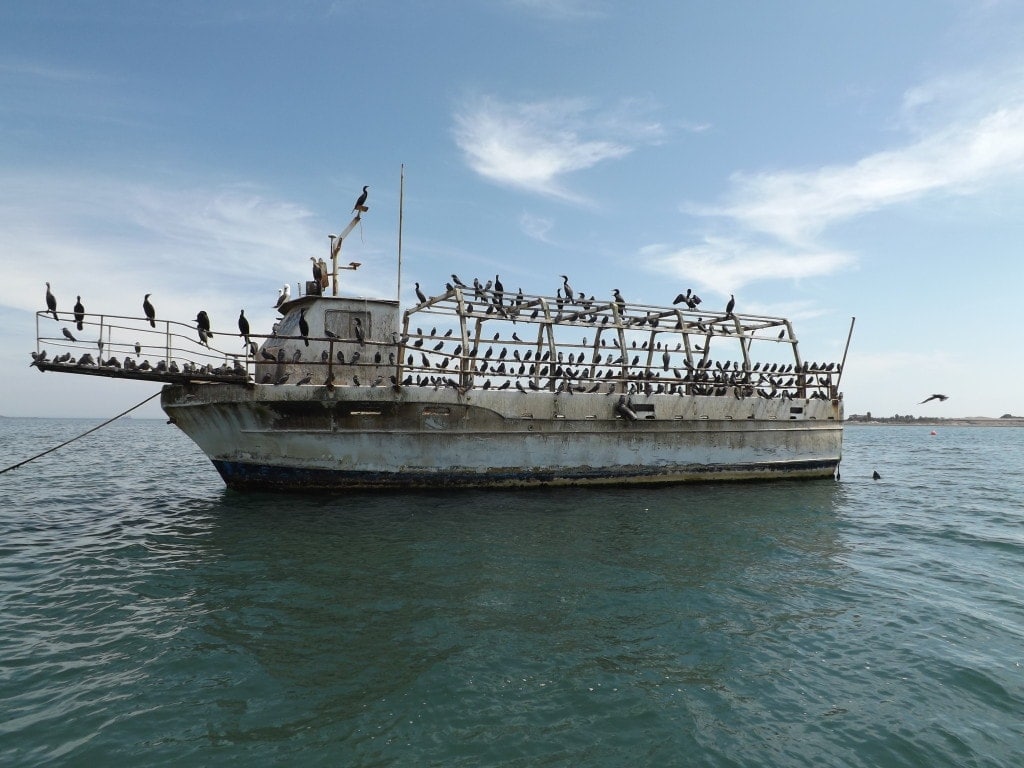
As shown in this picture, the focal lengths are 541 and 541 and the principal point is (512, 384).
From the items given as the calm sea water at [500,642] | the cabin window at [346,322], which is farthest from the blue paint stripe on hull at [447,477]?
the cabin window at [346,322]

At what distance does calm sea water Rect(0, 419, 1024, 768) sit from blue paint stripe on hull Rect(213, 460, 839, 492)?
1.89m

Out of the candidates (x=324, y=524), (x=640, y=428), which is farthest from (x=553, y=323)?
(x=324, y=524)

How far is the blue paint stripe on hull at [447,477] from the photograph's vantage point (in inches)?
551

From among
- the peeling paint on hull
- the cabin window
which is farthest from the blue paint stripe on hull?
the cabin window

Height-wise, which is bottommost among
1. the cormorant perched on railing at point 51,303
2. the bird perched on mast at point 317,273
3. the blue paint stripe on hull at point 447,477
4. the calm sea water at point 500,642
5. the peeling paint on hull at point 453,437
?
the calm sea water at point 500,642

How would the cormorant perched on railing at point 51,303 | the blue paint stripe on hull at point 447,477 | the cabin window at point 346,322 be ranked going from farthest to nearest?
the cabin window at point 346,322 → the blue paint stripe on hull at point 447,477 → the cormorant perched on railing at point 51,303

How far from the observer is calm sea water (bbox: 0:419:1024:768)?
14.8 feet

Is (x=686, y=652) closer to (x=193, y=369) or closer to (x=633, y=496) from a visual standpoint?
(x=633, y=496)

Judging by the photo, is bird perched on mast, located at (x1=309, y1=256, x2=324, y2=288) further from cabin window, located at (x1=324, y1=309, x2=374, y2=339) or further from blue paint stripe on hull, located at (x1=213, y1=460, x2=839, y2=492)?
blue paint stripe on hull, located at (x1=213, y1=460, x2=839, y2=492)

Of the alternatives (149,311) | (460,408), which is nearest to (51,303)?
(149,311)

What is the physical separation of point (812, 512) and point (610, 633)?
34.4 feet

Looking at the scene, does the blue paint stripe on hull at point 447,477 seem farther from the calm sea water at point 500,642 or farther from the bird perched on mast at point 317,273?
the bird perched on mast at point 317,273

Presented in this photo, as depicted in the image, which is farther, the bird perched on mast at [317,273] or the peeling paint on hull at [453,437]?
the bird perched on mast at [317,273]

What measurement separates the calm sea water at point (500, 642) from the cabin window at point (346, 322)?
5337 mm
